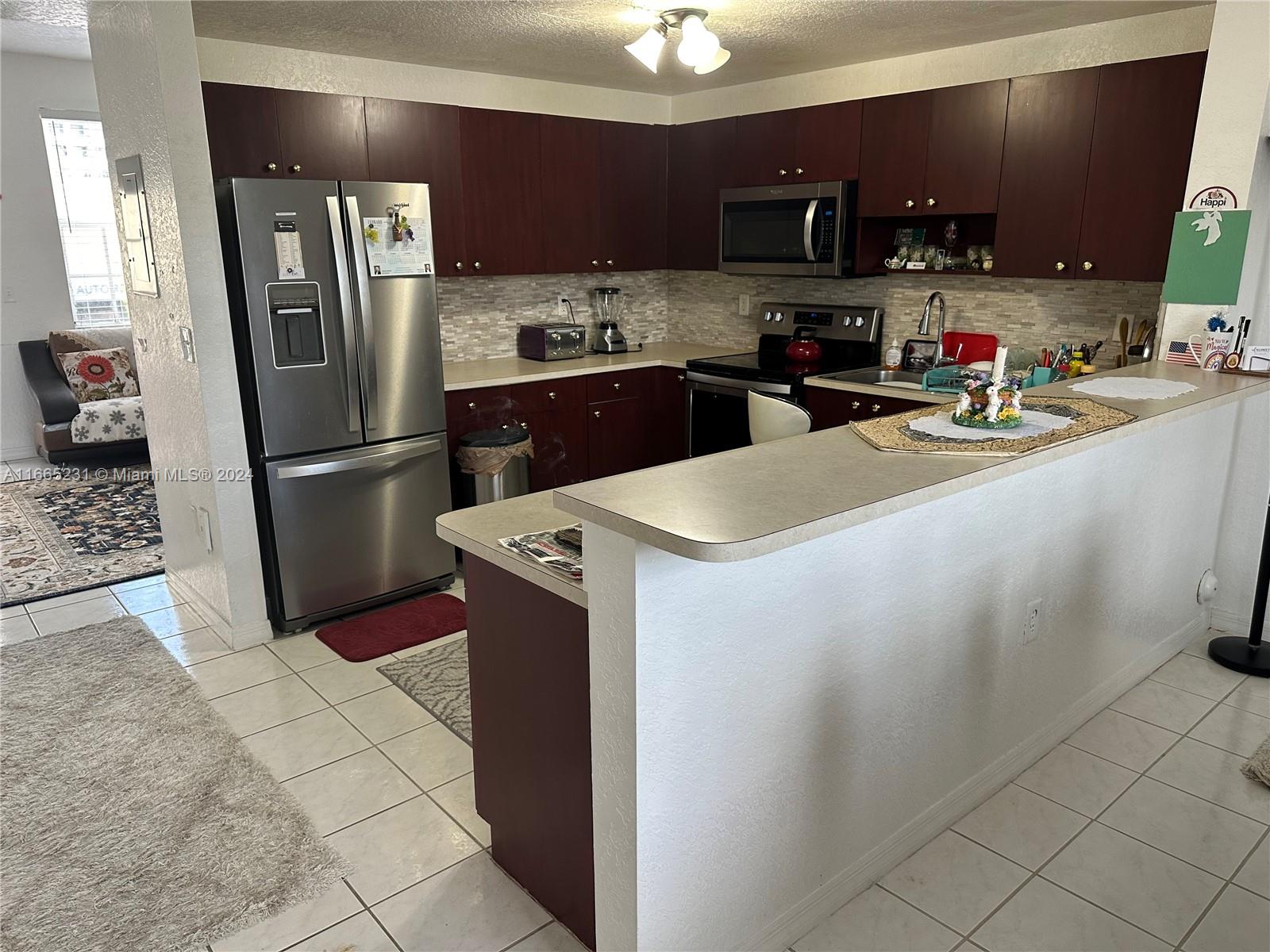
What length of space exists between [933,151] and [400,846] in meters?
3.42

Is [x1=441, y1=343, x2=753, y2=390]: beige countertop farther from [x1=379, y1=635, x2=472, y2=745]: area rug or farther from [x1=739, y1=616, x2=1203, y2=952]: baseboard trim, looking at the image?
[x1=739, y1=616, x2=1203, y2=952]: baseboard trim

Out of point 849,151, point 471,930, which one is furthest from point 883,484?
point 849,151

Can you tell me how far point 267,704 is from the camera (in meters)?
2.99

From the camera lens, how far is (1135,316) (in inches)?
144

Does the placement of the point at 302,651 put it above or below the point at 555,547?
below

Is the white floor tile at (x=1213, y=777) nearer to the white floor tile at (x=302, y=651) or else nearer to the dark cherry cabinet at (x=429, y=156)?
the white floor tile at (x=302, y=651)

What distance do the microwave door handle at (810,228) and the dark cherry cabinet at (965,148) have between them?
0.52 meters

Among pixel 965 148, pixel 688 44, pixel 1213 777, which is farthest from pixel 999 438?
pixel 965 148

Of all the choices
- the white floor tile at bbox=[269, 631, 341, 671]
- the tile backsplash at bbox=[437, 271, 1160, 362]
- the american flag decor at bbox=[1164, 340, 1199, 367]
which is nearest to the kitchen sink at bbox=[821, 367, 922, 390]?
the tile backsplash at bbox=[437, 271, 1160, 362]

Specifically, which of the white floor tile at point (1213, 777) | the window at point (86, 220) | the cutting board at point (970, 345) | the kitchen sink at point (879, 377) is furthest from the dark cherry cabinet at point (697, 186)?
the window at point (86, 220)

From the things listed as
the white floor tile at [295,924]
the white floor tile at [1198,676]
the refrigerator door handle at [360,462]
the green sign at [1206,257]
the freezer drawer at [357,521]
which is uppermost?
the green sign at [1206,257]

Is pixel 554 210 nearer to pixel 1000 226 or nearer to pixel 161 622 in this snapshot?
pixel 1000 226

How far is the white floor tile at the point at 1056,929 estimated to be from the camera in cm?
192

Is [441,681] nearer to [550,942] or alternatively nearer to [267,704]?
[267,704]
